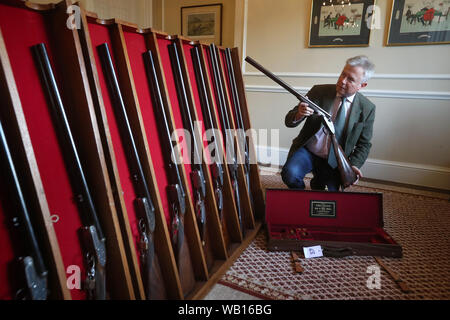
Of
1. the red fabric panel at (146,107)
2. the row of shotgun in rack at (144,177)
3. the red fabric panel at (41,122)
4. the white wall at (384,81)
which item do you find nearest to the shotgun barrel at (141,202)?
the row of shotgun in rack at (144,177)

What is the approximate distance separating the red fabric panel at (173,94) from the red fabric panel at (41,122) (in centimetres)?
56

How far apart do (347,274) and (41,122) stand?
1671 millimetres

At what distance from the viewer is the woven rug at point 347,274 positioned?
1.52 m

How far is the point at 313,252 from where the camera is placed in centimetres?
182

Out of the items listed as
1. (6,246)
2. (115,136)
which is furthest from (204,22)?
(6,246)

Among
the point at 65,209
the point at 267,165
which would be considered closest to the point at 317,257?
the point at 65,209

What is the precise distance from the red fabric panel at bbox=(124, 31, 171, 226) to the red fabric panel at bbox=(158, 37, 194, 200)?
0.42 feet

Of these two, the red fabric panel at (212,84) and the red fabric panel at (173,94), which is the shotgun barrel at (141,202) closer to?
the red fabric panel at (173,94)

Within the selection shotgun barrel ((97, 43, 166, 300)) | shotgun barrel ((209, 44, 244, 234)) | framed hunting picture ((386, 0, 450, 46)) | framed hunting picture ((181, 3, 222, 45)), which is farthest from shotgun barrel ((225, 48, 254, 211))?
framed hunting picture ((181, 3, 222, 45))

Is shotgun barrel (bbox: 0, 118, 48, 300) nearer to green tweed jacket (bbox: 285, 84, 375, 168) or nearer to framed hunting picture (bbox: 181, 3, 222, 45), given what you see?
green tweed jacket (bbox: 285, 84, 375, 168)

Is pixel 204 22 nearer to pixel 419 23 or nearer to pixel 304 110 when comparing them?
pixel 419 23

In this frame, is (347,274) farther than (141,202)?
Yes

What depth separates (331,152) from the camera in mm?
2262

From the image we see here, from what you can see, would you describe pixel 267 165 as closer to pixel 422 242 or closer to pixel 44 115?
pixel 422 242
